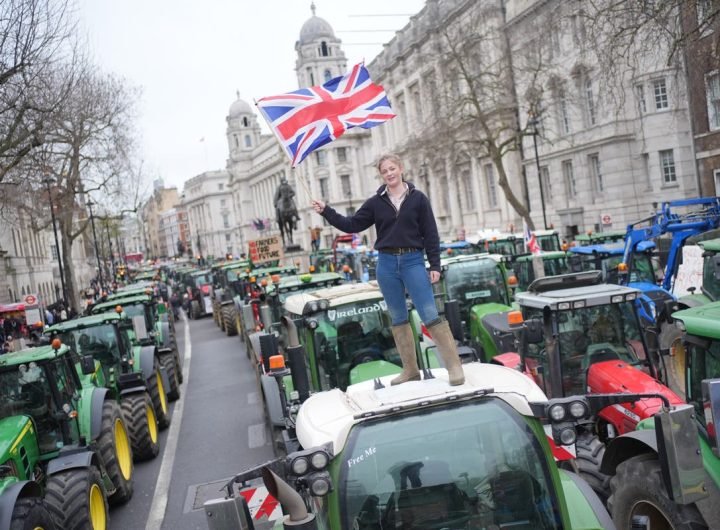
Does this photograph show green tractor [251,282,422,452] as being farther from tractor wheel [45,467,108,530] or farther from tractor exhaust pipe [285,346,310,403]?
tractor wheel [45,467,108,530]

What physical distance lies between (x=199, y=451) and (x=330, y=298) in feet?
16.3

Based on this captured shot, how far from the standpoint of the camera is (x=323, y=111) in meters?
8.84

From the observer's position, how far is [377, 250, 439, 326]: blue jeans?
591 centimetres

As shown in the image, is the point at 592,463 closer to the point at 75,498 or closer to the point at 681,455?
the point at 681,455

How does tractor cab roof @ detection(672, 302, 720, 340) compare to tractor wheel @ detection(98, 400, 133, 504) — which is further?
tractor wheel @ detection(98, 400, 133, 504)

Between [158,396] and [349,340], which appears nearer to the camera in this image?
[349,340]

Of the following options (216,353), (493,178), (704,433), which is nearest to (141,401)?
(704,433)

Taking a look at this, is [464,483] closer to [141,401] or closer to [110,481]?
[110,481]

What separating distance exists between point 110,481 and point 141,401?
2696 mm

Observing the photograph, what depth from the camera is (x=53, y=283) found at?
62.0 metres

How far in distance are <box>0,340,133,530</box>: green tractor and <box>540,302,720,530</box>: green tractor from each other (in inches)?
192

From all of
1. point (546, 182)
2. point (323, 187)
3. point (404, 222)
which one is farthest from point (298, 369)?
point (323, 187)

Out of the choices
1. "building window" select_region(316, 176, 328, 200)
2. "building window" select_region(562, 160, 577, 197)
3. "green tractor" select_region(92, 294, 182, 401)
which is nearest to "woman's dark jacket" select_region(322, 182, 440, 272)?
"green tractor" select_region(92, 294, 182, 401)

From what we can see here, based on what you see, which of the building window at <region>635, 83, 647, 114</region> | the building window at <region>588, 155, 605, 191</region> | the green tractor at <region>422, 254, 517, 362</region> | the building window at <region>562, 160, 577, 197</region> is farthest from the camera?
the building window at <region>562, 160, 577, 197</region>
